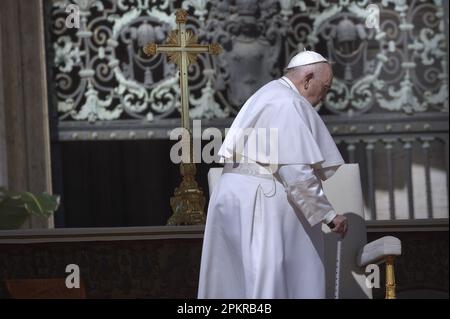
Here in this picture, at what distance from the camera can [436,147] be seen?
439 inches

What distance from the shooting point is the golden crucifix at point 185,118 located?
27.0 feet

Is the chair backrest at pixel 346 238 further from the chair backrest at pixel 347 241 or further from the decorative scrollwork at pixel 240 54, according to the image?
the decorative scrollwork at pixel 240 54

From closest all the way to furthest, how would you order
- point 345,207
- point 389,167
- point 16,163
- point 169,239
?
point 345,207, point 169,239, point 16,163, point 389,167

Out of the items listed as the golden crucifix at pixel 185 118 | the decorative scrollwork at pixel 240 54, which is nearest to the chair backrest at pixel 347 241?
the golden crucifix at pixel 185 118

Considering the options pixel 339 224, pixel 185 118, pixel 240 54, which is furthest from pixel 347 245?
pixel 240 54

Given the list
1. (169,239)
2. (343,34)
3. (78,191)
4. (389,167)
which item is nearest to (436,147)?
(389,167)

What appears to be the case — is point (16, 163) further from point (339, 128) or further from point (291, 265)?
point (291, 265)

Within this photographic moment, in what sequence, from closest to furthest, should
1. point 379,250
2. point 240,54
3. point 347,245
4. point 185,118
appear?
point 379,250 → point 347,245 → point 185,118 → point 240,54

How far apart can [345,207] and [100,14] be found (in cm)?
433

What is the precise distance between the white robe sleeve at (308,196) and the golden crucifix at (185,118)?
193 cm

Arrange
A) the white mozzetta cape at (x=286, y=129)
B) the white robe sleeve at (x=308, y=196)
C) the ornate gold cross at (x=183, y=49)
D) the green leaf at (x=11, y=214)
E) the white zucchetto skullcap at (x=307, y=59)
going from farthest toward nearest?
the green leaf at (x=11, y=214)
the ornate gold cross at (x=183, y=49)
the white zucchetto skullcap at (x=307, y=59)
the white mozzetta cape at (x=286, y=129)
the white robe sleeve at (x=308, y=196)

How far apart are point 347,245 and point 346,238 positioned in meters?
0.04

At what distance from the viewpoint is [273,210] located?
637 cm

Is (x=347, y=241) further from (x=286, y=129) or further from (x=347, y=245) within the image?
(x=286, y=129)
